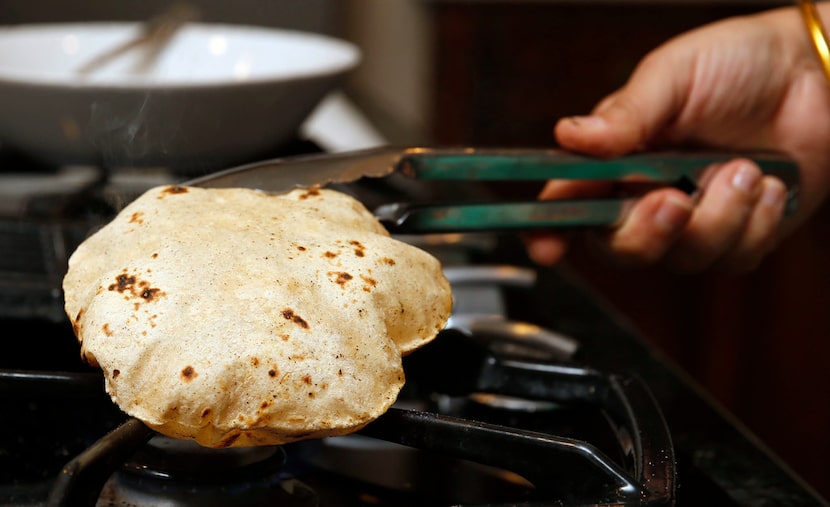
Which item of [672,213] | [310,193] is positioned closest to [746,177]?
[672,213]

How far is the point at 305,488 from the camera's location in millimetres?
469

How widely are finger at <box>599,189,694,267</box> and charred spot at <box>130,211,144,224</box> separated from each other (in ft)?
1.40

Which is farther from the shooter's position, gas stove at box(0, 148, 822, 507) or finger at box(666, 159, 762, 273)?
finger at box(666, 159, 762, 273)

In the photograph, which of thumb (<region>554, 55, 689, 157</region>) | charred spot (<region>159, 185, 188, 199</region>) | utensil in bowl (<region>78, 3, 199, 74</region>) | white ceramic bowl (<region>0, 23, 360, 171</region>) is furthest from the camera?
utensil in bowl (<region>78, 3, 199, 74</region>)

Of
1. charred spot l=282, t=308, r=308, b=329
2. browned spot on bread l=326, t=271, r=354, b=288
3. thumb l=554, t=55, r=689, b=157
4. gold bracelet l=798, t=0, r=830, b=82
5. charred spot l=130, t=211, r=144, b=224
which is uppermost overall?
gold bracelet l=798, t=0, r=830, b=82

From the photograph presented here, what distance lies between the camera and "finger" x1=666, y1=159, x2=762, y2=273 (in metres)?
0.73

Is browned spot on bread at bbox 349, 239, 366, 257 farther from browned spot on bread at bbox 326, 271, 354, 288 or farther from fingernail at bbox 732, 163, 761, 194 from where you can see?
fingernail at bbox 732, 163, 761, 194

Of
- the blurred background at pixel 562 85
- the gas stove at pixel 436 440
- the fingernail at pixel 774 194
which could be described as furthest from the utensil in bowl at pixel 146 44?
the fingernail at pixel 774 194

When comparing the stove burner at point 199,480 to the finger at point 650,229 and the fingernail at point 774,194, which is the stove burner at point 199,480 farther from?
the fingernail at point 774,194

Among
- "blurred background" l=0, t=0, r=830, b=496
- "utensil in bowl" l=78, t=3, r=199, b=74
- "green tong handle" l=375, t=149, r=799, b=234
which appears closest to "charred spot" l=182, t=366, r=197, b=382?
"green tong handle" l=375, t=149, r=799, b=234

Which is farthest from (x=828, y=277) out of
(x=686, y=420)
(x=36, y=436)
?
(x=36, y=436)

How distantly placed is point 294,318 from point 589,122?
0.41 meters

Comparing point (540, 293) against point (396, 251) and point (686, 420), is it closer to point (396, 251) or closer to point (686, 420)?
point (686, 420)

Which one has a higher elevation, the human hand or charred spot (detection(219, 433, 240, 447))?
the human hand
